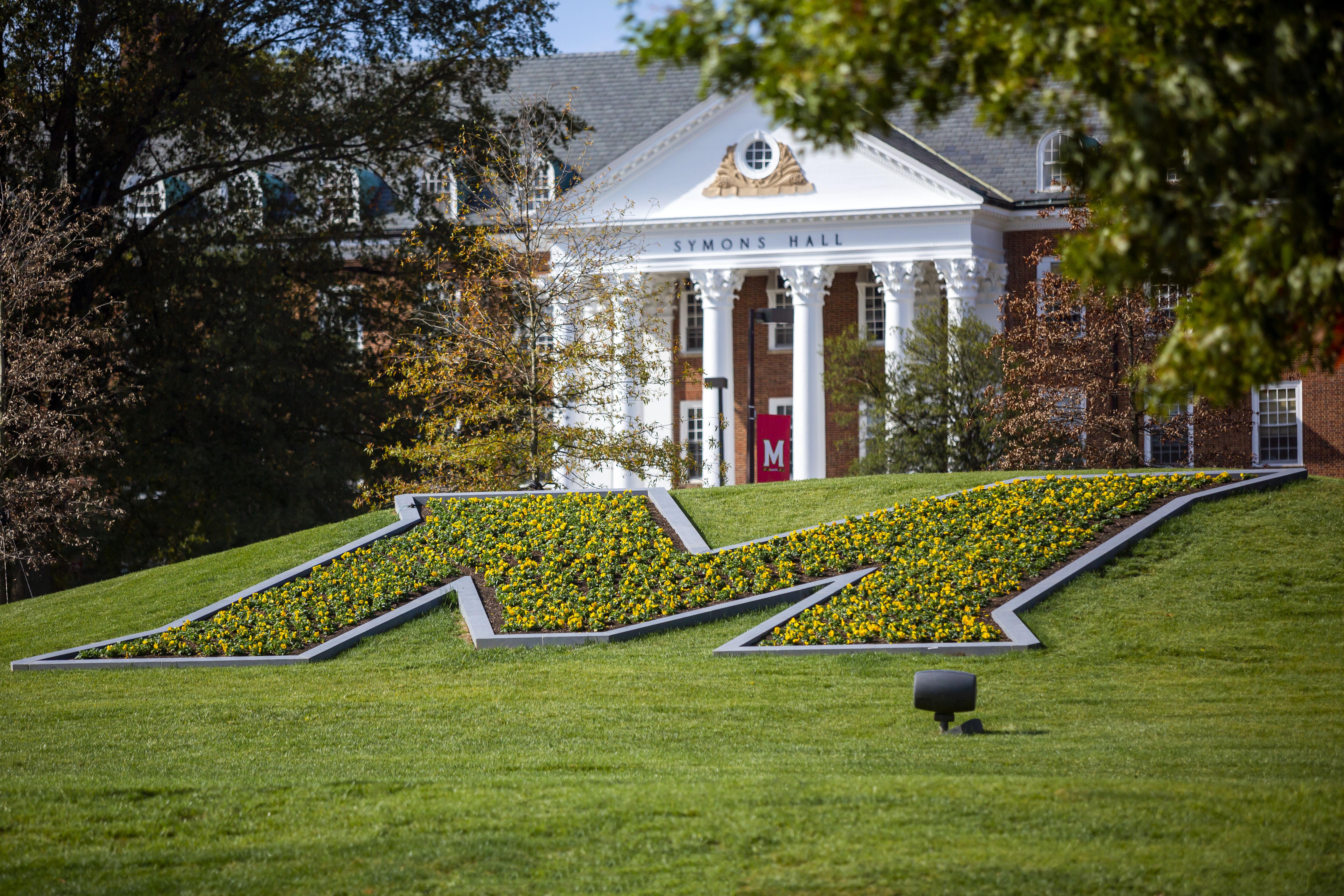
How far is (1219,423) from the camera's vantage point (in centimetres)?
2923

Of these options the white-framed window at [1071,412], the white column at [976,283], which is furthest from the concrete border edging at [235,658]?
the white column at [976,283]

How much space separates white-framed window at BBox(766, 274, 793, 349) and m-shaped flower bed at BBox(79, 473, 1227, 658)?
2526 centimetres

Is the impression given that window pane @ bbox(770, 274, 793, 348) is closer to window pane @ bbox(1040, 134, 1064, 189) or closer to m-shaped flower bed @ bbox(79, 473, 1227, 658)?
window pane @ bbox(1040, 134, 1064, 189)

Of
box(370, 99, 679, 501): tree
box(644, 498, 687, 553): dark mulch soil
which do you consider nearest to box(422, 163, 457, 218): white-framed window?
box(370, 99, 679, 501): tree

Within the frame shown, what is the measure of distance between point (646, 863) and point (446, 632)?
9555 mm

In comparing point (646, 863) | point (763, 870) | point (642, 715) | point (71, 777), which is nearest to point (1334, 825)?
point (763, 870)

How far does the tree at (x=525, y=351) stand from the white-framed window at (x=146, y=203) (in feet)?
22.4

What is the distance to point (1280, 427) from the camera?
Result: 39.6 metres

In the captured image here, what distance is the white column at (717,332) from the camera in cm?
4200

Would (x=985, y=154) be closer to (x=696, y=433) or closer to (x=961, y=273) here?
(x=961, y=273)

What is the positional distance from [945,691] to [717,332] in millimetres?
31795

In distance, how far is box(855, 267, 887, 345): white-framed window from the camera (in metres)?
44.4

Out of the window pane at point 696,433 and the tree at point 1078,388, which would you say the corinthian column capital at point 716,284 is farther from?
the tree at point 1078,388

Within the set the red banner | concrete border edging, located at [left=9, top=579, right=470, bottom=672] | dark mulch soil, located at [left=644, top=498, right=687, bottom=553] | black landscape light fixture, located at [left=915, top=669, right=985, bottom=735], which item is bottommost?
concrete border edging, located at [left=9, top=579, right=470, bottom=672]
